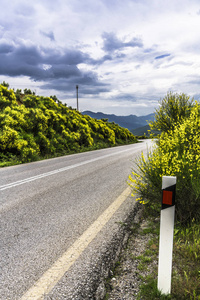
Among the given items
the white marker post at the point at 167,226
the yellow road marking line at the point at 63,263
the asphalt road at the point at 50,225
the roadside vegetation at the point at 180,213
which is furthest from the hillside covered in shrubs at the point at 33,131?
the white marker post at the point at 167,226

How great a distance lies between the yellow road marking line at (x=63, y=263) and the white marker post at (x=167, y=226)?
1081 mm

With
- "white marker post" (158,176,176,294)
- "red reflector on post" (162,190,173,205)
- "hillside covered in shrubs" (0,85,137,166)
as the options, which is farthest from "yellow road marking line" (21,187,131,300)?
"hillside covered in shrubs" (0,85,137,166)

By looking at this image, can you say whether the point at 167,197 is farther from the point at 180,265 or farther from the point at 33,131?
the point at 33,131

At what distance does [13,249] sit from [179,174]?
251 cm

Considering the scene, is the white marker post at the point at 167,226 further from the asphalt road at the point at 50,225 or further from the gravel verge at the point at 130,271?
the asphalt road at the point at 50,225

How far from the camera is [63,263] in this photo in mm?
2613

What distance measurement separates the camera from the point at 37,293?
2.13m

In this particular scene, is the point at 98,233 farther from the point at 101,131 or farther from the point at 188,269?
the point at 101,131

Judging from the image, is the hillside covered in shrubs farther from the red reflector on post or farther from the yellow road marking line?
the red reflector on post

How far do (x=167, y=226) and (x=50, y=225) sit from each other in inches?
86.9

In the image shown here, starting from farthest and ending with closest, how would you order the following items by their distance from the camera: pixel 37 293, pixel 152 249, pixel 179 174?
pixel 179 174, pixel 152 249, pixel 37 293

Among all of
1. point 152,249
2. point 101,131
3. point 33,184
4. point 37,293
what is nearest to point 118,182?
point 33,184

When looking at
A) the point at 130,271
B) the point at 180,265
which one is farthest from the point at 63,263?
the point at 180,265

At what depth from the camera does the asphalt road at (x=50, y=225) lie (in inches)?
92.0
